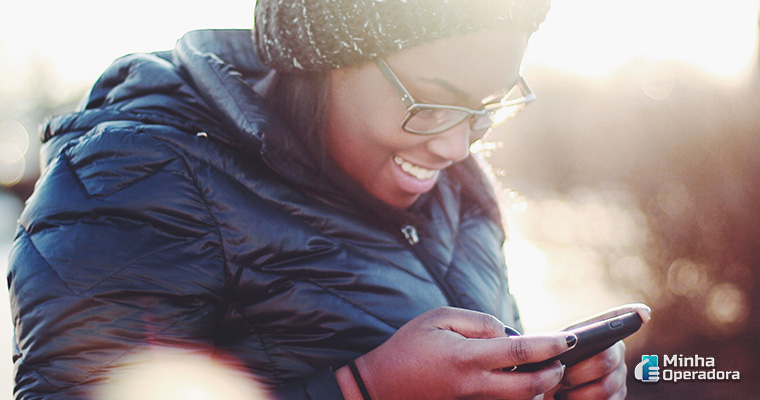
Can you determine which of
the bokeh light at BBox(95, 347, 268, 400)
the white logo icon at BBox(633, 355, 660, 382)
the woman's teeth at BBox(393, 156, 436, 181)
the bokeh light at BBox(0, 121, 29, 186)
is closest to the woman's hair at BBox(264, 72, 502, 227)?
the woman's teeth at BBox(393, 156, 436, 181)

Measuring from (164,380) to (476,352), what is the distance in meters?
0.76

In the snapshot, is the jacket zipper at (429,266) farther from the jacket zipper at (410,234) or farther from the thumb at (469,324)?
the thumb at (469,324)

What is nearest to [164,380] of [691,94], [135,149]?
[135,149]

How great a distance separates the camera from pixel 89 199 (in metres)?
1.42

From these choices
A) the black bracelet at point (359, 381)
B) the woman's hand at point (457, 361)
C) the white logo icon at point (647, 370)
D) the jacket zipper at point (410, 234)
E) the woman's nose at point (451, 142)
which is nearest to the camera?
the woman's hand at point (457, 361)

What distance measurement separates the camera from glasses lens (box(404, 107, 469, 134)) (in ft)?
5.37

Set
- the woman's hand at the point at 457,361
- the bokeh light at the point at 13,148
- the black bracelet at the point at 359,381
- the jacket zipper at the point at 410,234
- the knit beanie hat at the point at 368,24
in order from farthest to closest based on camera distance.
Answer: the bokeh light at the point at 13,148 → the jacket zipper at the point at 410,234 → the knit beanie hat at the point at 368,24 → the black bracelet at the point at 359,381 → the woman's hand at the point at 457,361

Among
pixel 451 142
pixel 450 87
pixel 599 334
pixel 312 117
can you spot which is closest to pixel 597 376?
pixel 599 334

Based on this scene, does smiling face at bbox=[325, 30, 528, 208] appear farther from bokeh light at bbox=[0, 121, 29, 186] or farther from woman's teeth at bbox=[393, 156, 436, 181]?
bokeh light at bbox=[0, 121, 29, 186]

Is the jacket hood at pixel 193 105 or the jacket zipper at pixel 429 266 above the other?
the jacket hood at pixel 193 105

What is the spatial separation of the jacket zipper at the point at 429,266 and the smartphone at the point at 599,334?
417 mm

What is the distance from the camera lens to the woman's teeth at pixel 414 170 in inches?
70.3

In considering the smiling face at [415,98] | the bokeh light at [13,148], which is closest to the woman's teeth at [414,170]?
the smiling face at [415,98]

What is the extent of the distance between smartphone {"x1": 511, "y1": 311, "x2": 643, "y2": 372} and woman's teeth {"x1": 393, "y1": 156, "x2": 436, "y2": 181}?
67 cm
